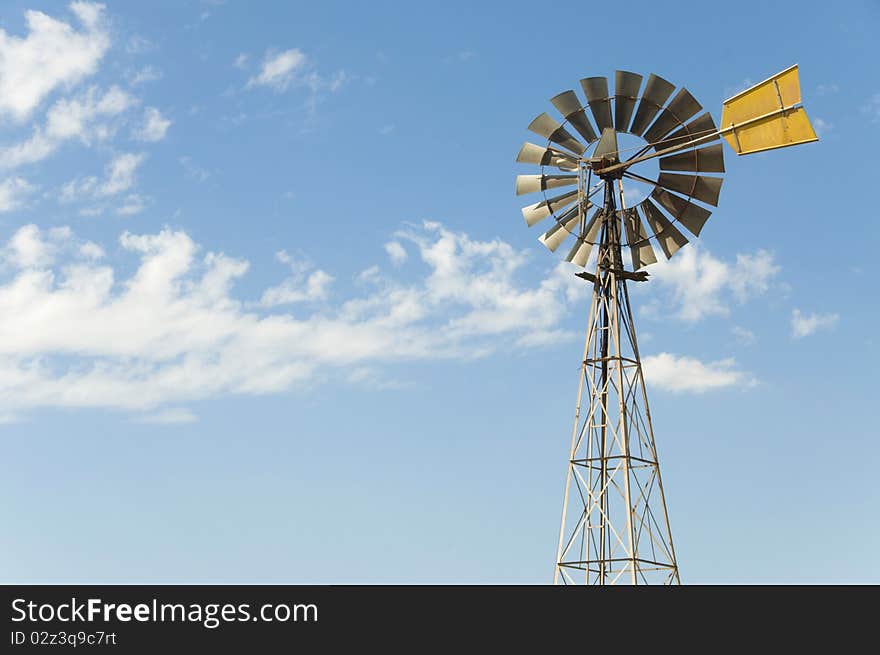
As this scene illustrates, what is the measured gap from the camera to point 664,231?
27.5 meters

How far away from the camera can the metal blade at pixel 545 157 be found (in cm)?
2758

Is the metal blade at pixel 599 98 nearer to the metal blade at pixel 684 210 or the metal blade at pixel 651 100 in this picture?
the metal blade at pixel 651 100

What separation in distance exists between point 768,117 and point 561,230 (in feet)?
19.7

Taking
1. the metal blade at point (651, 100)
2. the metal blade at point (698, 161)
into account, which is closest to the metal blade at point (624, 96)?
the metal blade at point (651, 100)

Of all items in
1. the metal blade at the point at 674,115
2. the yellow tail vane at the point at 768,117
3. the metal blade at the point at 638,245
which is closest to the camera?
the yellow tail vane at the point at 768,117

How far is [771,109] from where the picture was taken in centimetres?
2442

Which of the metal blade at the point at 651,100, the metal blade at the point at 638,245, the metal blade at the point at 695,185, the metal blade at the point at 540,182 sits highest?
the metal blade at the point at 651,100

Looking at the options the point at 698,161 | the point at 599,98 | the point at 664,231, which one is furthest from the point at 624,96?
the point at 664,231

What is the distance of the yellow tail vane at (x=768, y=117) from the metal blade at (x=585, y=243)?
13.0 ft

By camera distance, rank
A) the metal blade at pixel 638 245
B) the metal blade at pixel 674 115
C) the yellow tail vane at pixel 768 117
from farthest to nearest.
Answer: the metal blade at pixel 638 245 < the metal blade at pixel 674 115 < the yellow tail vane at pixel 768 117

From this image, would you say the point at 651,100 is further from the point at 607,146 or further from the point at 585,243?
the point at 585,243
